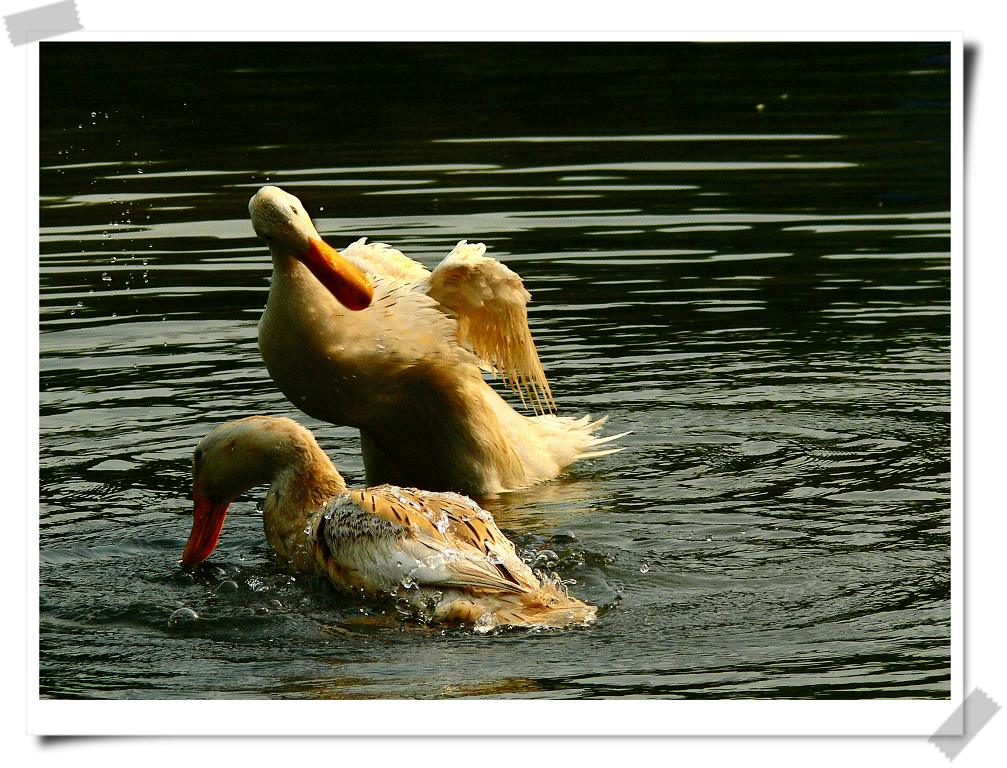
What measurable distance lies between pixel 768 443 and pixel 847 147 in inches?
188

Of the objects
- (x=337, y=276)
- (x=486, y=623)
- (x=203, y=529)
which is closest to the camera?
(x=486, y=623)

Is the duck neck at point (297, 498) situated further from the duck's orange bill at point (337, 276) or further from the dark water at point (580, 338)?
the duck's orange bill at point (337, 276)

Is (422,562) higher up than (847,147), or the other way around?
(847,147)

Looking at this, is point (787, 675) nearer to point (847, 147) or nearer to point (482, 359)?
point (482, 359)

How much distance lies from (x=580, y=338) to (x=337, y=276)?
2730mm

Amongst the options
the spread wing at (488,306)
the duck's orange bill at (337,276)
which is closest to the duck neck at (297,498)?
the duck's orange bill at (337,276)

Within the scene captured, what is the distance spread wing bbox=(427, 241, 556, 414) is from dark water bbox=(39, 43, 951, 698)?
63 cm

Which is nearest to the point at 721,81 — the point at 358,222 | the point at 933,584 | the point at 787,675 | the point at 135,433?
the point at 358,222

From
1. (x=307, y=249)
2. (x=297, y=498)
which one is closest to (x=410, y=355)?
(x=307, y=249)

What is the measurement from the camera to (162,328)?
9328 millimetres

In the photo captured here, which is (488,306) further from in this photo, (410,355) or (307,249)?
(307,249)

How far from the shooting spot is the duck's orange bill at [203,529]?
651 centimetres

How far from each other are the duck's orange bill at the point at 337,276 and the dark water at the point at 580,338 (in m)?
0.76

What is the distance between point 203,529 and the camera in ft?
21.7
